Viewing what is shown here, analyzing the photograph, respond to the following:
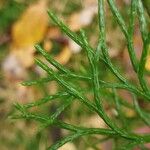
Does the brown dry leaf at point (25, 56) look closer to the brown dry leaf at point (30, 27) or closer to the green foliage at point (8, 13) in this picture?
the brown dry leaf at point (30, 27)

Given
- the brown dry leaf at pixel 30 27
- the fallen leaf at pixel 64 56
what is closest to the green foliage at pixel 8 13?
the brown dry leaf at pixel 30 27

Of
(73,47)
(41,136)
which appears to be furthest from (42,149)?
(73,47)

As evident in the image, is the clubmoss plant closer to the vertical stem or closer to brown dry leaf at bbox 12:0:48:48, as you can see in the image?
the vertical stem

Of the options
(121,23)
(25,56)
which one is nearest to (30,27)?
(25,56)

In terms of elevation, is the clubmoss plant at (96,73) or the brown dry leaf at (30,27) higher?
the brown dry leaf at (30,27)

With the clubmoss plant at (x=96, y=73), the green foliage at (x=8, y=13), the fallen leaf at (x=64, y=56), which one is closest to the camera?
the clubmoss plant at (x=96, y=73)

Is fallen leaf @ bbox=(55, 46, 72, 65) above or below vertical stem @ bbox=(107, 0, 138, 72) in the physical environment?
above

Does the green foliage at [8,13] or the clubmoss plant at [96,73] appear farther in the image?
the green foliage at [8,13]

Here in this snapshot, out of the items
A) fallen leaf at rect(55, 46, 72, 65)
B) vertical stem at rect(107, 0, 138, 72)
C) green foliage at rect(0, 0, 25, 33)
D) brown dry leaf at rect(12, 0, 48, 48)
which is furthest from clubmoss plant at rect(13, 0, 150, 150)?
green foliage at rect(0, 0, 25, 33)

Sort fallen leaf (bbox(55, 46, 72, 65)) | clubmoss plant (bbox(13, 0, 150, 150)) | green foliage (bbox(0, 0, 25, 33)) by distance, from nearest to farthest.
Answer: clubmoss plant (bbox(13, 0, 150, 150))
fallen leaf (bbox(55, 46, 72, 65))
green foliage (bbox(0, 0, 25, 33))
